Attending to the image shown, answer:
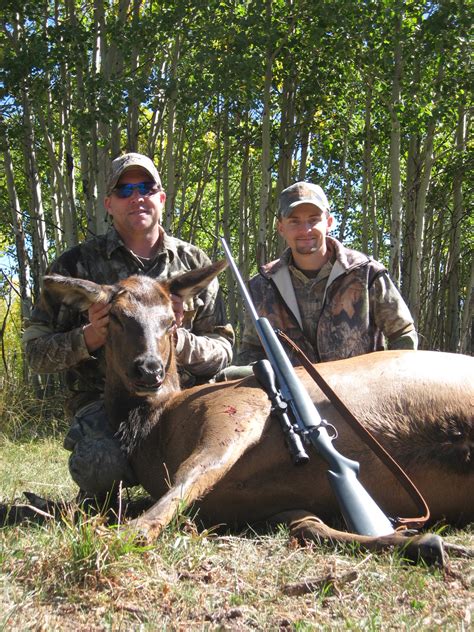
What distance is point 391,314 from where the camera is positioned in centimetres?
630

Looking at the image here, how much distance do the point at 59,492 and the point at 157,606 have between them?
3.50 meters

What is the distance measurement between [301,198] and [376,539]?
3.61 meters

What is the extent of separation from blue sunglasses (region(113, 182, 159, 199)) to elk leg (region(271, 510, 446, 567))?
9.86 feet

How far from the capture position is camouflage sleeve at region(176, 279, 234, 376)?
5883mm

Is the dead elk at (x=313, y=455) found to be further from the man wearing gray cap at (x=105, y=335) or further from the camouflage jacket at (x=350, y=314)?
the camouflage jacket at (x=350, y=314)

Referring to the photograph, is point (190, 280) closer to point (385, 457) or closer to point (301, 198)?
point (301, 198)

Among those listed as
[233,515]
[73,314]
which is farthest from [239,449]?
[73,314]

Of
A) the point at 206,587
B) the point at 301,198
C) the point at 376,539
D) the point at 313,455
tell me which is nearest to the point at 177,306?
the point at 301,198

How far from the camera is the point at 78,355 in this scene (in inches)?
221

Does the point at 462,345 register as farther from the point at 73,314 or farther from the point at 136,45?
the point at 73,314

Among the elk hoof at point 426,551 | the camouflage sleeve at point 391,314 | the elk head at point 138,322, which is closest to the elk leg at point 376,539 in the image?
the elk hoof at point 426,551

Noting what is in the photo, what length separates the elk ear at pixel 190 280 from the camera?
18.2ft

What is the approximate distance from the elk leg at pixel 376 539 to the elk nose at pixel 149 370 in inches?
48.1

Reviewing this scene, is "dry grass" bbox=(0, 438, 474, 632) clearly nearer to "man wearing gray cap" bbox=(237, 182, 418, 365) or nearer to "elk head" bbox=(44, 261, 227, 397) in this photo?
"elk head" bbox=(44, 261, 227, 397)
